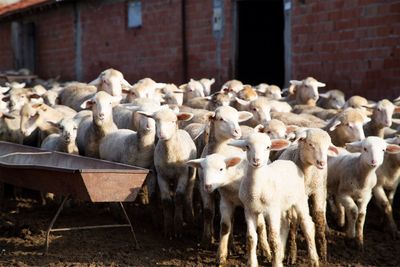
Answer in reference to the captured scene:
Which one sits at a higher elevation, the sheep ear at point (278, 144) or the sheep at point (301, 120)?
the sheep ear at point (278, 144)

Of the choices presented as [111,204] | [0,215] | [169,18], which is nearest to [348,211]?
[111,204]

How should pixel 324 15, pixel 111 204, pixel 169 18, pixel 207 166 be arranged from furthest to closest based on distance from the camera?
1. pixel 169 18
2. pixel 324 15
3. pixel 111 204
4. pixel 207 166

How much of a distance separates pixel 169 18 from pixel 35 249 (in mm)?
11961

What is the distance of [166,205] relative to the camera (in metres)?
8.05

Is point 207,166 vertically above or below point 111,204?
above

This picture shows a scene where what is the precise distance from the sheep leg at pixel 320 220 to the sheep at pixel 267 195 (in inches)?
17.3

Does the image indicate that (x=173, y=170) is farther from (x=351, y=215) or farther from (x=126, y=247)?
(x=351, y=215)

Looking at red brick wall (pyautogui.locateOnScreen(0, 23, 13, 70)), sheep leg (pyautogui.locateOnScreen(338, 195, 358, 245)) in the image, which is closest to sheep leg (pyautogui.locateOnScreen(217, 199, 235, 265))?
sheep leg (pyautogui.locateOnScreen(338, 195, 358, 245))

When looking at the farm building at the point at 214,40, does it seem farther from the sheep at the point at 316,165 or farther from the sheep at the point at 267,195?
the sheep at the point at 267,195

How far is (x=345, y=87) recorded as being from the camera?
14.0m

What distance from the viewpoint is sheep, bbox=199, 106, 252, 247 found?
759cm

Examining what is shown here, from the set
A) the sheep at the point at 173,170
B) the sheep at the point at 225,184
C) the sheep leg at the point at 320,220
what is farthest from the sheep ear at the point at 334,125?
the sheep at the point at 225,184

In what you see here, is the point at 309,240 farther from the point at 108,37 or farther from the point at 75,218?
the point at 108,37

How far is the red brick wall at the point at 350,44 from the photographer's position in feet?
43.0
